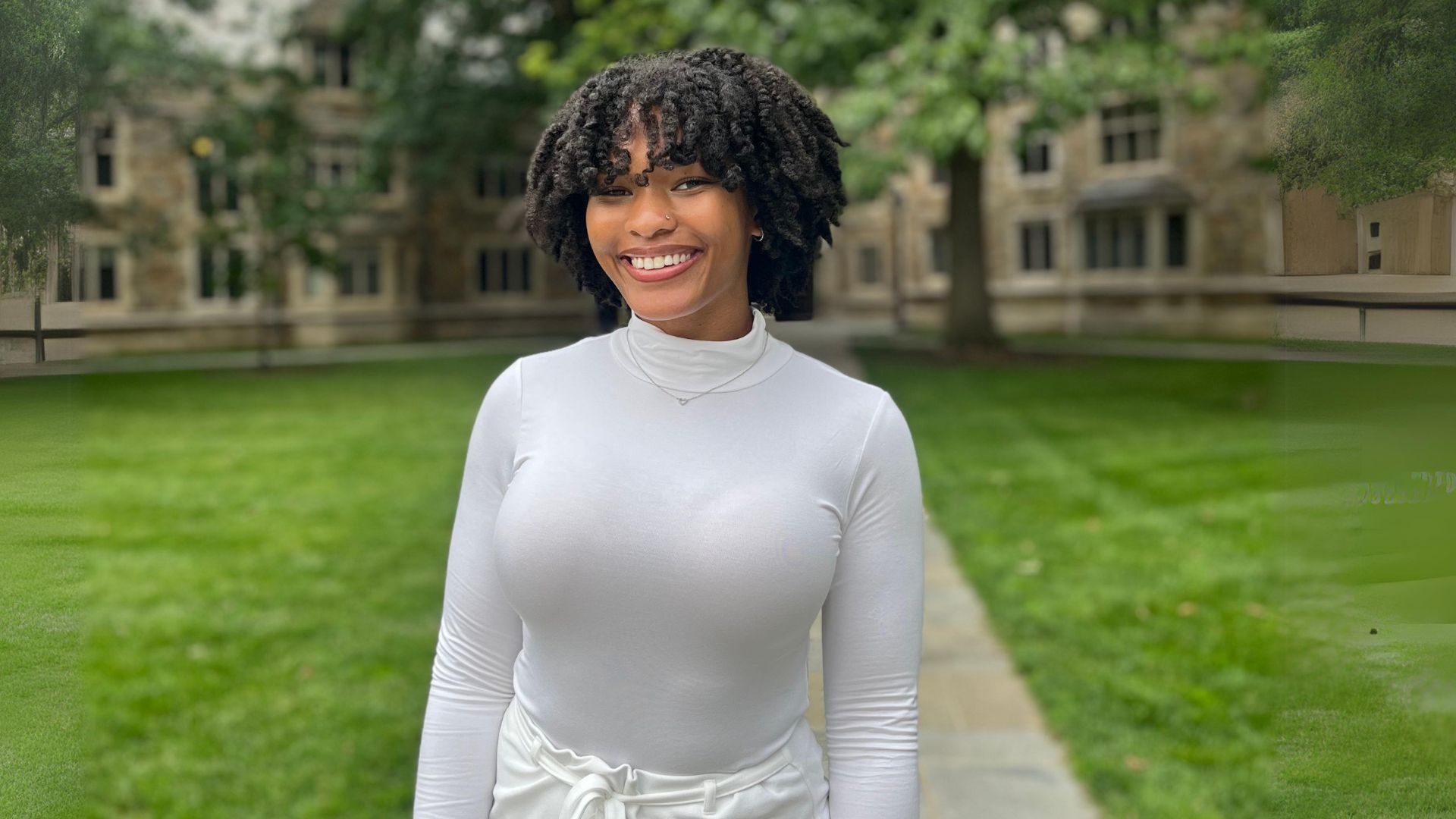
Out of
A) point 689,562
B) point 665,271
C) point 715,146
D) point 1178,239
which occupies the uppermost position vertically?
point 1178,239

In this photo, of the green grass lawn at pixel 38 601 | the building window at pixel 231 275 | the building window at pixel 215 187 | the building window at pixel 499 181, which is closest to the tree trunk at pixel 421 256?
the building window at pixel 499 181

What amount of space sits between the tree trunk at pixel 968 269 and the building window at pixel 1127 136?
483 inches

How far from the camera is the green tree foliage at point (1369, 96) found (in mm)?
1821

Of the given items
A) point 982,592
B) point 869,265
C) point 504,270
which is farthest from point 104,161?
point 982,592

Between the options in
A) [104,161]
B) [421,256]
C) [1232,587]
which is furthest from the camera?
[421,256]

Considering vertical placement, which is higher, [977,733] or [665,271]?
[665,271]

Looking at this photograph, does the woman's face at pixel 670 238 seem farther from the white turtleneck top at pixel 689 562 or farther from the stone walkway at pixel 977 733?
the stone walkway at pixel 977 733

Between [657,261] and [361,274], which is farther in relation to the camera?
[361,274]

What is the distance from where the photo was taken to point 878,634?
1.68 meters

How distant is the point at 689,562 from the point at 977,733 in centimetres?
299

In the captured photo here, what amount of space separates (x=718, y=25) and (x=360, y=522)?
256 inches

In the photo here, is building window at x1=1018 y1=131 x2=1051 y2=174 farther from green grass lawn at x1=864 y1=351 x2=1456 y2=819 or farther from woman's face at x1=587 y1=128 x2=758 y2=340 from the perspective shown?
woman's face at x1=587 y1=128 x2=758 y2=340

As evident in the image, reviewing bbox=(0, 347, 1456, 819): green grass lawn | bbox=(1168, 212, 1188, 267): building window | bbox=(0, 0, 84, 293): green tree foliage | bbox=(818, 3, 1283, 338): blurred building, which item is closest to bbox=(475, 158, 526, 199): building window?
bbox=(818, 3, 1283, 338): blurred building

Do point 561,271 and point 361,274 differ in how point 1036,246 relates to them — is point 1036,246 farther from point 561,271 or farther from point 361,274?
point 361,274
